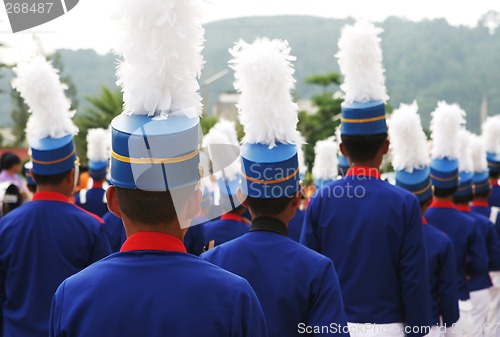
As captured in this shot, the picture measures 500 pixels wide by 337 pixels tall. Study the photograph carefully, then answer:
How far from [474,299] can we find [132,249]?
6.17 metres

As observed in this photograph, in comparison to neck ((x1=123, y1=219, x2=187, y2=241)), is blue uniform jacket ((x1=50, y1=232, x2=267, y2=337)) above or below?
below

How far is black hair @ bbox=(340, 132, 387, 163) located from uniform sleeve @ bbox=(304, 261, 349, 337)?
1580mm

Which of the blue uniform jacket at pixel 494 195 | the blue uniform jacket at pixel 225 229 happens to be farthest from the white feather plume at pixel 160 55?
the blue uniform jacket at pixel 494 195

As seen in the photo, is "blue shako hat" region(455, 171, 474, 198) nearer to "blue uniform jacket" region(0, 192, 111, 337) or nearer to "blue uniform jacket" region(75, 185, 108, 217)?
"blue uniform jacket" region(75, 185, 108, 217)

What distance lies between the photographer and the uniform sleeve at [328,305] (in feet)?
10.1

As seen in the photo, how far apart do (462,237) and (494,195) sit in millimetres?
3970

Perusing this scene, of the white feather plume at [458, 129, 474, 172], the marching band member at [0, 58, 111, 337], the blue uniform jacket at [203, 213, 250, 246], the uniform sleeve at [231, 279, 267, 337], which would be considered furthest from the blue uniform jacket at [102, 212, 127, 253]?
the white feather plume at [458, 129, 474, 172]

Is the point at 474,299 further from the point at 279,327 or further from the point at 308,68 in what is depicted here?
the point at 308,68

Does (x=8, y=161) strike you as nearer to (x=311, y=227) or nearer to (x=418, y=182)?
(x=418, y=182)

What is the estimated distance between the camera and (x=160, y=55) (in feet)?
7.41

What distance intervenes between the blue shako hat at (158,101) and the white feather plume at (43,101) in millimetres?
2893

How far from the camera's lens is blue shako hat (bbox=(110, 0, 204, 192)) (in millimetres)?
2215

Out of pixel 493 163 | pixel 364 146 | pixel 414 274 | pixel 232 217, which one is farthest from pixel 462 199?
pixel 414 274

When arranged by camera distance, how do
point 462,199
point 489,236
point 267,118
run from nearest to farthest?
→ point 267,118, point 489,236, point 462,199
